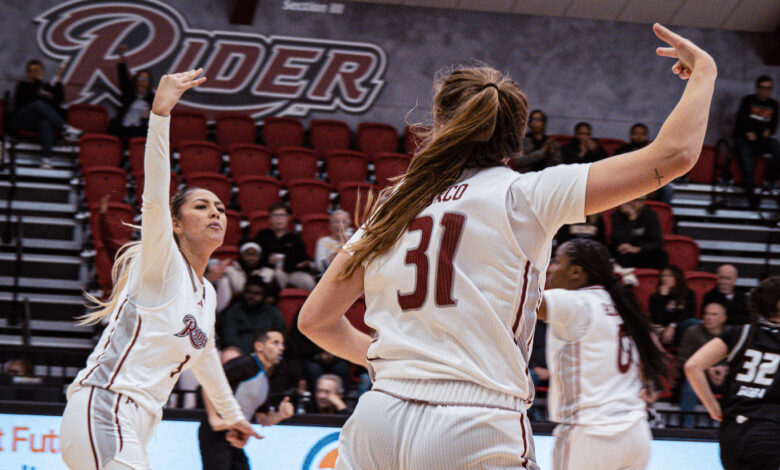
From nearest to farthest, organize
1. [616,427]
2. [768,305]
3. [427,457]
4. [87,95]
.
→ [427,457] < [616,427] < [768,305] < [87,95]

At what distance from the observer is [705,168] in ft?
49.6

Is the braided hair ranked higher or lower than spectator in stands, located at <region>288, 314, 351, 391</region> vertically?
higher

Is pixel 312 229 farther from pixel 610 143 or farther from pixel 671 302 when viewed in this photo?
pixel 610 143

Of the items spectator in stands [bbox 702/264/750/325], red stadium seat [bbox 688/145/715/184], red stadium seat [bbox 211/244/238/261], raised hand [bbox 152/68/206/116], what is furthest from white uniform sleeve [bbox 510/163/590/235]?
red stadium seat [bbox 688/145/715/184]

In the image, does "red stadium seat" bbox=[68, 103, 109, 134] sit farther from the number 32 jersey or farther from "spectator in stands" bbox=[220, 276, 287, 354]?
the number 32 jersey

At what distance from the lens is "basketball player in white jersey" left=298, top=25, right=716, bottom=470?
2033 mm

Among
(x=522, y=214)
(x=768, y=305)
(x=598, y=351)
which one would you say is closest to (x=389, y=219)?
(x=522, y=214)

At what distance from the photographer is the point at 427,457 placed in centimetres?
204

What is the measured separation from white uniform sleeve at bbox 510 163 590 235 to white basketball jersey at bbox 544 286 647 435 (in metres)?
2.35


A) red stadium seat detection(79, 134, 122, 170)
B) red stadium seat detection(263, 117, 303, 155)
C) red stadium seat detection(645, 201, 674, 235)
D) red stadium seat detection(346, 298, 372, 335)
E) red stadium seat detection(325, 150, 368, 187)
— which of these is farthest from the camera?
red stadium seat detection(263, 117, 303, 155)

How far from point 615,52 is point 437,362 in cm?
1481

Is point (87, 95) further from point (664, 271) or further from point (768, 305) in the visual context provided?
point (768, 305)

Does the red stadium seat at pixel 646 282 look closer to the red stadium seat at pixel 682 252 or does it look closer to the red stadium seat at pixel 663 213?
the red stadium seat at pixel 682 252

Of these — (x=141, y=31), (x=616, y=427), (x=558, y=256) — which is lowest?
(x=616, y=427)
